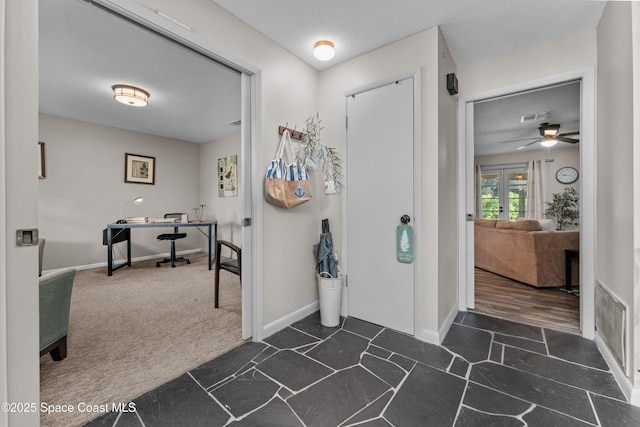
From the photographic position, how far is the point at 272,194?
2047 mm

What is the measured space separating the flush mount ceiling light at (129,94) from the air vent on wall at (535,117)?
5456 mm

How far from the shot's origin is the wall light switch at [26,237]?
0.96 metres

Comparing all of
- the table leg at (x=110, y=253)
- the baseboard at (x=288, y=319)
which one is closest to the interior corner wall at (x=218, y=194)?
the table leg at (x=110, y=253)

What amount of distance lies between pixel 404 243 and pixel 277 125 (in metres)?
1.41

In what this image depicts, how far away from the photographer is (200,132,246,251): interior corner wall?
5.25 meters

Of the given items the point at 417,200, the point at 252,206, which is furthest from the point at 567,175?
the point at 252,206

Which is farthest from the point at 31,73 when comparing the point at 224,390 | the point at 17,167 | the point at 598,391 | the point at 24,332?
the point at 598,391

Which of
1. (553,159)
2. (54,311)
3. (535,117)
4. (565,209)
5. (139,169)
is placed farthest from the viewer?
(553,159)

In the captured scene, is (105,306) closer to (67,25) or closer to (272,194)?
(272,194)

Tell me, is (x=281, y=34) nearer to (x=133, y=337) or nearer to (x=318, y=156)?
(x=318, y=156)

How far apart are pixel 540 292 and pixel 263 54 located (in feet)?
12.8

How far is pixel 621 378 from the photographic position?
1524mm

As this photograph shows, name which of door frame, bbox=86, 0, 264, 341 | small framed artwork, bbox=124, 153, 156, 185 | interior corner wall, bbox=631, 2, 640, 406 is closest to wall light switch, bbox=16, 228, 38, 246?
door frame, bbox=86, 0, 264, 341

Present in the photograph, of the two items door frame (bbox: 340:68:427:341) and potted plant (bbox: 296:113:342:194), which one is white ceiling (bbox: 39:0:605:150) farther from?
potted plant (bbox: 296:113:342:194)
